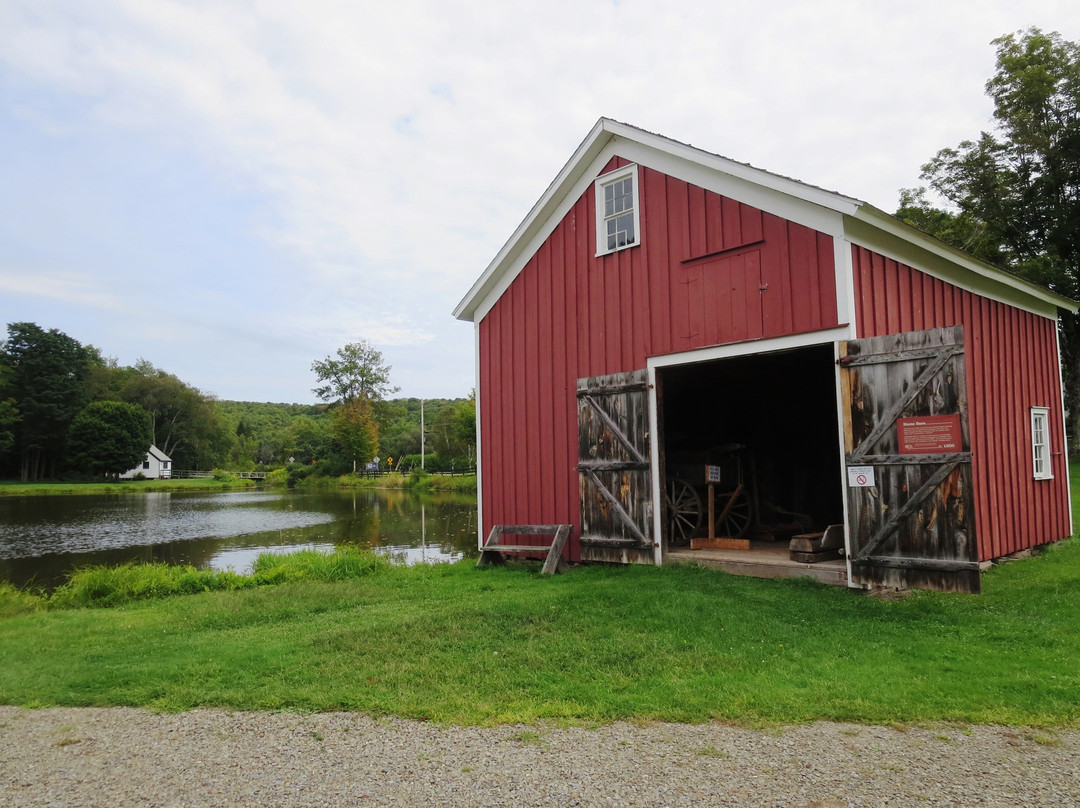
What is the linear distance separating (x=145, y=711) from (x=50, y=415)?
2790 inches

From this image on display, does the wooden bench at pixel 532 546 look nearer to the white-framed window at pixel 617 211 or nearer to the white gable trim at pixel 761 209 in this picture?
the white gable trim at pixel 761 209

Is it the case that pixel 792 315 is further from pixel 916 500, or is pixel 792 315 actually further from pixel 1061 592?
pixel 1061 592

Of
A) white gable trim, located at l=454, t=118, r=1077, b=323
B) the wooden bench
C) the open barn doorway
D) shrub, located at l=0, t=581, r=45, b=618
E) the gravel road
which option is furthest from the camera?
the open barn doorway

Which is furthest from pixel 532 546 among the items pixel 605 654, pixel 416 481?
pixel 416 481

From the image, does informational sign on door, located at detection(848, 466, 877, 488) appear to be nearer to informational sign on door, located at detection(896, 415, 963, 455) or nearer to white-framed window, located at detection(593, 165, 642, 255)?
informational sign on door, located at detection(896, 415, 963, 455)

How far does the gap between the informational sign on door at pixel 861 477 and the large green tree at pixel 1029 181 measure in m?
21.1

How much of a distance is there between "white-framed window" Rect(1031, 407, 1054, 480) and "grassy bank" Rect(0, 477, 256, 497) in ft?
181

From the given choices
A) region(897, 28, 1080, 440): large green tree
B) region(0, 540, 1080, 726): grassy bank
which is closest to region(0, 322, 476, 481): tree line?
region(897, 28, 1080, 440): large green tree

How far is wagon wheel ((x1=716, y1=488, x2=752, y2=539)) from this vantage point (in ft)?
38.2

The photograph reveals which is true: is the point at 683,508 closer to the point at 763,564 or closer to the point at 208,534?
the point at 763,564

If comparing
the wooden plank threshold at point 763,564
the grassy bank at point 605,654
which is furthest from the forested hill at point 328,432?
the grassy bank at point 605,654

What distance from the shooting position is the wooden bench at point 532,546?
31.0 ft

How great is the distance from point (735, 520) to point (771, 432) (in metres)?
2.19

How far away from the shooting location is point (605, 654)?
532 cm
